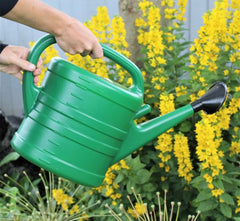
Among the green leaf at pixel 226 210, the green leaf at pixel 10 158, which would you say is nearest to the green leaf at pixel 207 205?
the green leaf at pixel 226 210

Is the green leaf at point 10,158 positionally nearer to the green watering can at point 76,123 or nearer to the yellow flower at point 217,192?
the yellow flower at point 217,192

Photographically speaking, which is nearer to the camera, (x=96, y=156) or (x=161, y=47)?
(x=96, y=156)

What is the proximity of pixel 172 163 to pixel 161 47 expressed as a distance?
1.88 feet

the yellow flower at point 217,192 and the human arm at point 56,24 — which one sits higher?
the human arm at point 56,24

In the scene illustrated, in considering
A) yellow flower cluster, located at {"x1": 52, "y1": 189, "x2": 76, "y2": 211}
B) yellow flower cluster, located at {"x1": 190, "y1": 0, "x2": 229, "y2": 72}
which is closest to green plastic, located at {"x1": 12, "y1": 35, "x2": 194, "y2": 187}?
yellow flower cluster, located at {"x1": 190, "y1": 0, "x2": 229, "y2": 72}

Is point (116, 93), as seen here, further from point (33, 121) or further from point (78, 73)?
point (33, 121)

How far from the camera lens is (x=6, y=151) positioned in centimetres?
329

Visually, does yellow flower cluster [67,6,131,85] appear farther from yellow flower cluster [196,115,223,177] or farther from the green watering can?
the green watering can

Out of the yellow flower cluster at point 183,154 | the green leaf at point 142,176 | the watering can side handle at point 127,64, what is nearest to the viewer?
the watering can side handle at point 127,64

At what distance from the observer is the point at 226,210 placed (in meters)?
1.78

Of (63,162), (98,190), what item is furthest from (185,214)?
(63,162)

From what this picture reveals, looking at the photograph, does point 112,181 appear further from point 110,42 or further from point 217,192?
point 110,42

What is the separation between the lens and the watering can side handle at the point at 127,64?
3.87ft

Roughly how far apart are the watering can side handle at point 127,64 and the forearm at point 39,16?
0.53ft
